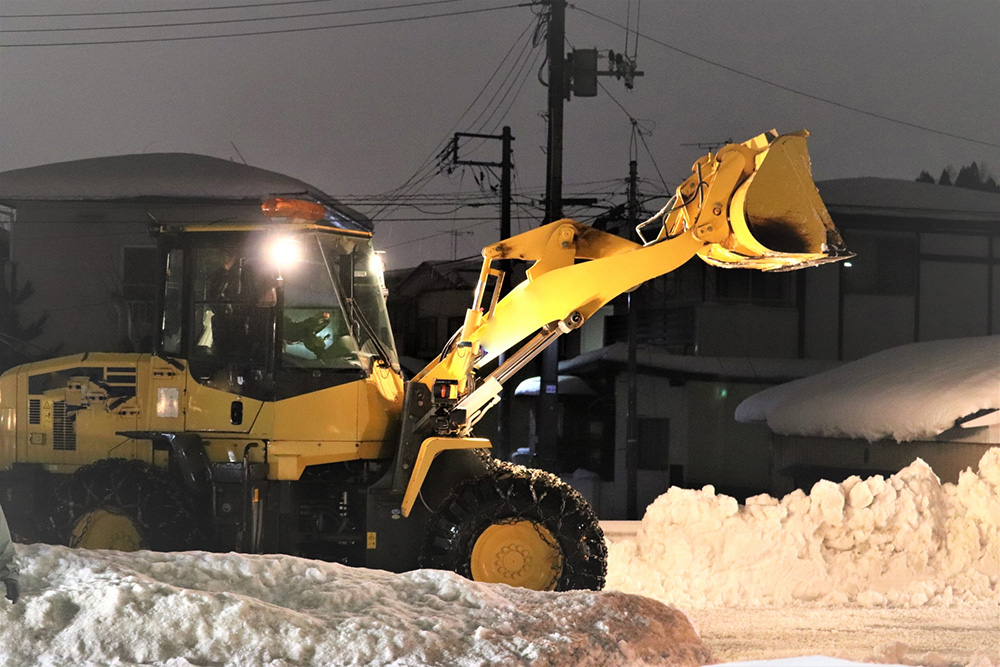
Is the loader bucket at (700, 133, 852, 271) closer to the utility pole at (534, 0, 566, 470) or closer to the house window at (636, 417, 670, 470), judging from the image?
the utility pole at (534, 0, 566, 470)

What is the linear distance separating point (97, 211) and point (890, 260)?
11.1 metres

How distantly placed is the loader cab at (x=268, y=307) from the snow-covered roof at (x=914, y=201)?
1142 cm

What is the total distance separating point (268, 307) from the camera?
559cm

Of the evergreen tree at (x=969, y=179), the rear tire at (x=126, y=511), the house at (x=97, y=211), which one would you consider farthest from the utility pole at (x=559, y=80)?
the evergreen tree at (x=969, y=179)

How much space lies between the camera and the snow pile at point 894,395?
966 centimetres

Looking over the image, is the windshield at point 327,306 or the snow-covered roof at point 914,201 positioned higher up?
the snow-covered roof at point 914,201

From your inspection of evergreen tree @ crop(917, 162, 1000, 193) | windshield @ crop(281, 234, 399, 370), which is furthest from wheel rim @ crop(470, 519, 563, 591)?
evergreen tree @ crop(917, 162, 1000, 193)

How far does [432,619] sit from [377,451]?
141cm

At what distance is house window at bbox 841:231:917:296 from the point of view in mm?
15898

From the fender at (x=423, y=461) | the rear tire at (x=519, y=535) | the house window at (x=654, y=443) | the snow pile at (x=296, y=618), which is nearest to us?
the snow pile at (x=296, y=618)

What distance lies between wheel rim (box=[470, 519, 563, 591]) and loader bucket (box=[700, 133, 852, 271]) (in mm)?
1921

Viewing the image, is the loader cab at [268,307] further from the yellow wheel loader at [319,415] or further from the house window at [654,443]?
the house window at [654,443]

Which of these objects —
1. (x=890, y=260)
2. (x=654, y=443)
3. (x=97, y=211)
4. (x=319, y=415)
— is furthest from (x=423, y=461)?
(x=890, y=260)

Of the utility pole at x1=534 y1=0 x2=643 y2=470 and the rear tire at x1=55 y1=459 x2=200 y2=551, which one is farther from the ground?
the utility pole at x1=534 y1=0 x2=643 y2=470
